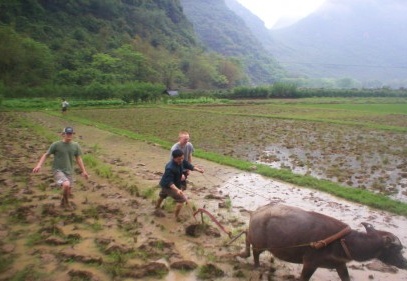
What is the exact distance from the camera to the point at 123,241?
6.14 m

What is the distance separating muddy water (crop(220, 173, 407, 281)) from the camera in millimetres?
5344

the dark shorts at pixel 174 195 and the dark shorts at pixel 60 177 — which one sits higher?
the dark shorts at pixel 60 177

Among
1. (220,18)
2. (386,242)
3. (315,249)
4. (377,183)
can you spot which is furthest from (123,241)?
(220,18)

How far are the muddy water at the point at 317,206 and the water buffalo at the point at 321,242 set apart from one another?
27.4 inches

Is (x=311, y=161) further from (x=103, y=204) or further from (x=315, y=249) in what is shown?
(x=315, y=249)

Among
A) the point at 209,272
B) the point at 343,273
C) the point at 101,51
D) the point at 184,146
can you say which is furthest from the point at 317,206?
the point at 101,51

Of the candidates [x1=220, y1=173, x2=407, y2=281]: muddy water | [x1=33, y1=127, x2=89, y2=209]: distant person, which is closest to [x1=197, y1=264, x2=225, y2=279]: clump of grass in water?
[x1=220, y1=173, x2=407, y2=281]: muddy water

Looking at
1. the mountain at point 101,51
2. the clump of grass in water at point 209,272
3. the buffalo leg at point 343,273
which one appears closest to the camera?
the buffalo leg at point 343,273

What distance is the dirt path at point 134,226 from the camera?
17.0 ft

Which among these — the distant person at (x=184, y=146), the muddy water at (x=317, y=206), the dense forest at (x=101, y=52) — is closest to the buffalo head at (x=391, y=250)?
the muddy water at (x=317, y=206)

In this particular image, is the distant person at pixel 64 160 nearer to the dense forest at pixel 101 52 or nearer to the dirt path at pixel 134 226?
the dirt path at pixel 134 226

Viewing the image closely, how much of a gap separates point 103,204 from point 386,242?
5843 millimetres

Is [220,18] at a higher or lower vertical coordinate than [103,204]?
higher

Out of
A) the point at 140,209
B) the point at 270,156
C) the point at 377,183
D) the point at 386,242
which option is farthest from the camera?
the point at 270,156
